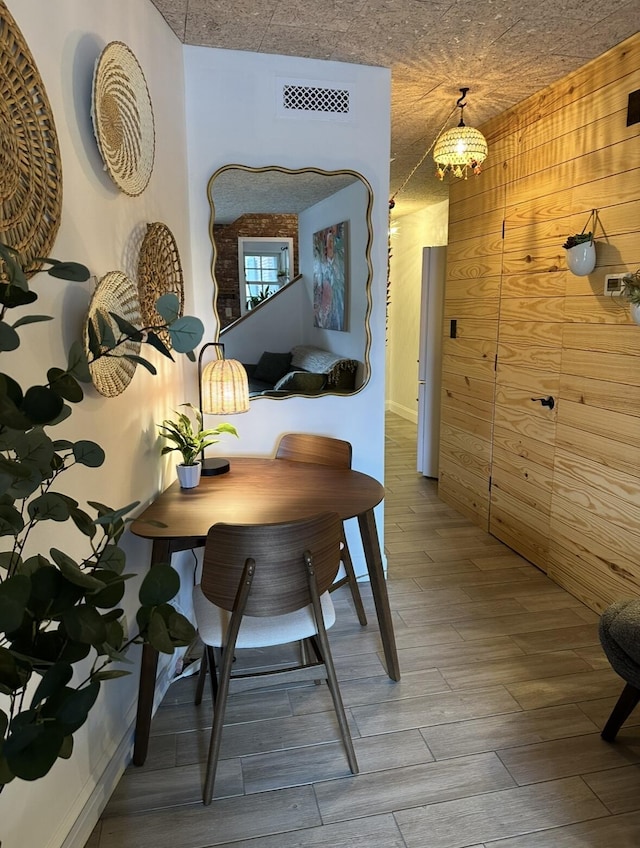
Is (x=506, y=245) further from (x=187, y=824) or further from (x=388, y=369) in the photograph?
(x=388, y=369)

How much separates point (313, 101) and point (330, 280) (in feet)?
2.68

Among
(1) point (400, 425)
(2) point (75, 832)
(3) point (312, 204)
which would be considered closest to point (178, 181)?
(3) point (312, 204)

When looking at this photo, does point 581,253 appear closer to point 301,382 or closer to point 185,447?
point 301,382

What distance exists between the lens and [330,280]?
281cm

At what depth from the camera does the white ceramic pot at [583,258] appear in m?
2.47

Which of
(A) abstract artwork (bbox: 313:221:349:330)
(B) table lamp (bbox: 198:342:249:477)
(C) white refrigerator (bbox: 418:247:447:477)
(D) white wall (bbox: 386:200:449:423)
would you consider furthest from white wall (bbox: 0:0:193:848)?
(D) white wall (bbox: 386:200:449:423)

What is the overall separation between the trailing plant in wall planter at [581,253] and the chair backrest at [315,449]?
1.33 metres

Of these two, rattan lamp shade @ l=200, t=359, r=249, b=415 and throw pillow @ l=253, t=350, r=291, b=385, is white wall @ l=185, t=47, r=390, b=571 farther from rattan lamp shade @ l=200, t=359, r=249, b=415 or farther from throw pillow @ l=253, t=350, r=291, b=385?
rattan lamp shade @ l=200, t=359, r=249, b=415

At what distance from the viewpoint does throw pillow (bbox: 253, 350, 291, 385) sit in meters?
2.74

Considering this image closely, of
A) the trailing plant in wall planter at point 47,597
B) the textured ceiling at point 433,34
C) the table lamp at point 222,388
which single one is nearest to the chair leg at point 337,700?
the table lamp at point 222,388

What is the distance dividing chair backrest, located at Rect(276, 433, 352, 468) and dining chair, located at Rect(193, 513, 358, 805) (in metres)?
0.75

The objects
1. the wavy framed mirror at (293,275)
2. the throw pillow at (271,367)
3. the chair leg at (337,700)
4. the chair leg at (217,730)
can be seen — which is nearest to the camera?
the chair leg at (217,730)

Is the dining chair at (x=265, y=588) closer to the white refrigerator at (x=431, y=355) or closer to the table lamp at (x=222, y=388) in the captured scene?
the table lamp at (x=222, y=388)

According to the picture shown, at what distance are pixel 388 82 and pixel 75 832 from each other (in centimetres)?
312
